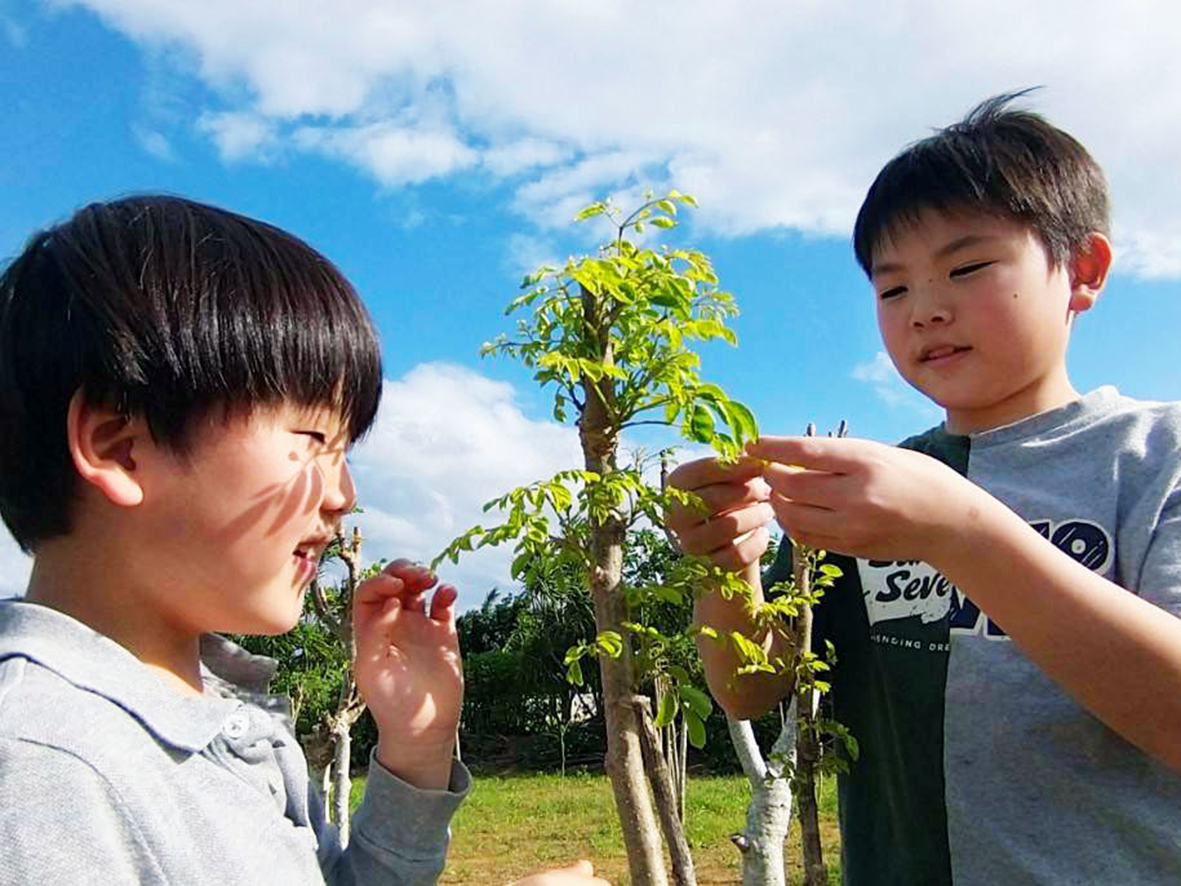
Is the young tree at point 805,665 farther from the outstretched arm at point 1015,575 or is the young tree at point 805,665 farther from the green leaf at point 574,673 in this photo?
the outstretched arm at point 1015,575

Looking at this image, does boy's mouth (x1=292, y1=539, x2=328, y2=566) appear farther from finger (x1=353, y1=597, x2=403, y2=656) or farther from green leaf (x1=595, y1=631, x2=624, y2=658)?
green leaf (x1=595, y1=631, x2=624, y2=658)

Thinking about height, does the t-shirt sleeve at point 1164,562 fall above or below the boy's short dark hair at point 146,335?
below

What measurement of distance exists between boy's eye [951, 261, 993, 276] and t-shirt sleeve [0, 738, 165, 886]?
137 cm

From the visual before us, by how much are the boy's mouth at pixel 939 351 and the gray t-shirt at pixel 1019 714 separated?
170 millimetres

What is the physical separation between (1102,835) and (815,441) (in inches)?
26.8

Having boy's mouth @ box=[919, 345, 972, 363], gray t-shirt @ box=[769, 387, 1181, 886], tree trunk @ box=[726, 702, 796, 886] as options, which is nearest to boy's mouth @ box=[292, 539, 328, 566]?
gray t-shirt @ box=[769, 387, 1181, 886]

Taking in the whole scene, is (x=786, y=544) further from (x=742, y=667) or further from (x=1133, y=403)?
(x=1133, y=403)

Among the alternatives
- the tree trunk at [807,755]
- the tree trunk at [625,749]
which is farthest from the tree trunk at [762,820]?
the tree trunk at [625,749]

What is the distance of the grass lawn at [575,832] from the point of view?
8.48 metres

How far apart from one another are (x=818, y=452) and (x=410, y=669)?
25.9 inches

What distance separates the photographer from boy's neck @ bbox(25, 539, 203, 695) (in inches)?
44.9

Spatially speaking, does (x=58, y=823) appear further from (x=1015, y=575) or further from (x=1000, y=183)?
(x=1000, y=183)

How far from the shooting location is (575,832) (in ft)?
33.3

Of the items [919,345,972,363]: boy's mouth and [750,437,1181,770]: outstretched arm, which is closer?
[750,437,1181,770]: outstretched arm
